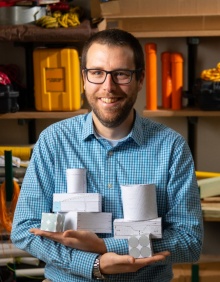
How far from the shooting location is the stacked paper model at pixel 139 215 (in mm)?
1556

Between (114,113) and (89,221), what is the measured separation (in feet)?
1.09

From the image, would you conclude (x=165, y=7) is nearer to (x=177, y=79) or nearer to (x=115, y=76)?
(x=177, y=79)

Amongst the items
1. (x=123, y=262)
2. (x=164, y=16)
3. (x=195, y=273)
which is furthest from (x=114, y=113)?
(x=195, y=273)

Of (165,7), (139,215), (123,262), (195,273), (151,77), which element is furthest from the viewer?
(151,77)

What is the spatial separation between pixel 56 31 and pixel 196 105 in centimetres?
82

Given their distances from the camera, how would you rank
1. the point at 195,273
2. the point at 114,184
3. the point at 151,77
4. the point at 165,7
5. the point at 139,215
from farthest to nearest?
the point at 151,77
the point at 195,273
the point at 165,7
the point at 114,184
the point at 139,215

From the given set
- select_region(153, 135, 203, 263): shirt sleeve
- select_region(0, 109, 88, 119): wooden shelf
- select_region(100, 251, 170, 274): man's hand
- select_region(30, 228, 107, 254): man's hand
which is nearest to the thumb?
select_region(30, 228, 107, 254): man's hand

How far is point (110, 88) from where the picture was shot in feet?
5.28

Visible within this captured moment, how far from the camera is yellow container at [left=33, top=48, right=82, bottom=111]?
2.68 metres

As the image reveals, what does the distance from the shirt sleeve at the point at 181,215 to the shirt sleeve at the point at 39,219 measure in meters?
0.23

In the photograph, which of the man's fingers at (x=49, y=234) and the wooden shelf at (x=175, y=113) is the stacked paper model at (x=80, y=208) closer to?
the man's fingers at (x=49, y=234)

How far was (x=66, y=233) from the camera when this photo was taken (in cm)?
150

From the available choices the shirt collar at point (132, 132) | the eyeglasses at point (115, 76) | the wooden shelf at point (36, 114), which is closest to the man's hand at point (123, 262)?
the shirt collar at point (132, 132)

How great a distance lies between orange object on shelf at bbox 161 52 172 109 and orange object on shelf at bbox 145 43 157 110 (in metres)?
0.05
